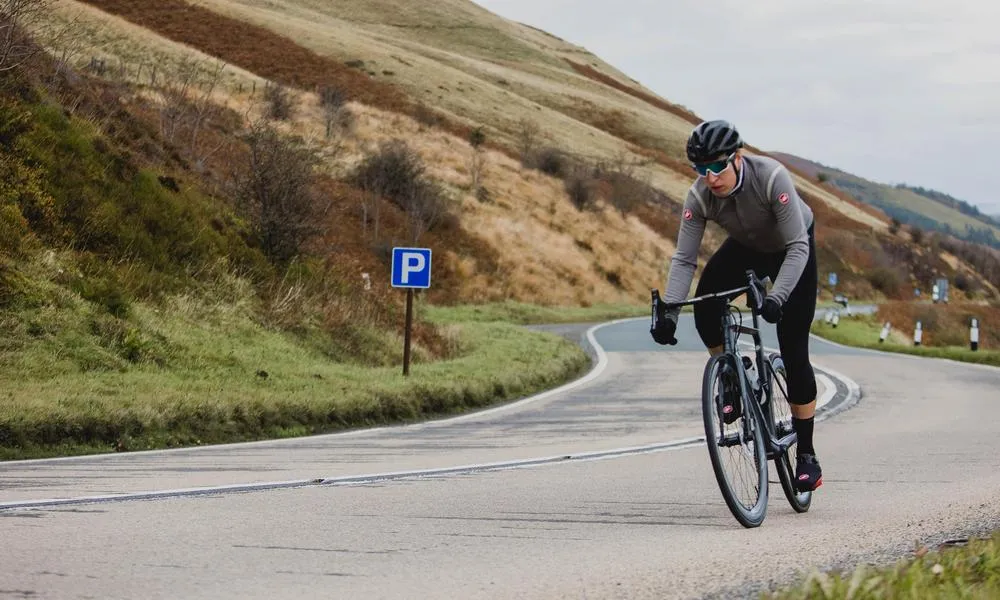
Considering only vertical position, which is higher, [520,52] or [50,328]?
[520,52]

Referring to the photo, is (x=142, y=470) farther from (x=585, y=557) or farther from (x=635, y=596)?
(x=635, y=596)

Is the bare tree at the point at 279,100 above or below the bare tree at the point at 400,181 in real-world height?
above

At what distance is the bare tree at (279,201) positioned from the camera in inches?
831

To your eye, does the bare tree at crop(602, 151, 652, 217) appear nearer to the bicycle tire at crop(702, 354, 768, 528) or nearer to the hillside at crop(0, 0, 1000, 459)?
the hillside at crop(0, 0, 1000, 459)

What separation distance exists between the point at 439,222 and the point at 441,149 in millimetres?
12822

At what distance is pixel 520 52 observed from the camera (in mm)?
126312

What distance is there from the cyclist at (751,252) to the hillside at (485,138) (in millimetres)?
18510

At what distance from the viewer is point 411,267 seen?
17.1 metres

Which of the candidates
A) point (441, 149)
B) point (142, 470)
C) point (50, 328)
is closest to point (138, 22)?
point (441, 149)

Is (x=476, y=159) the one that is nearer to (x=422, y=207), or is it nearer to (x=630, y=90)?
(x=422, y=207)

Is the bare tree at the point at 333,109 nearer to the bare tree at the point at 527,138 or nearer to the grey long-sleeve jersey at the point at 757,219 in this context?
the bare tree at the point at 527,138

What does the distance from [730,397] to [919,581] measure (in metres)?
2.15

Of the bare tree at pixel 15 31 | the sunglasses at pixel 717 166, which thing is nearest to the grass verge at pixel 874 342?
the bare tree at pixel 15 31

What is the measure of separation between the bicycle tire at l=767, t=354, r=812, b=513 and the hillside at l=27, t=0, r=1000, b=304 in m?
18.6
